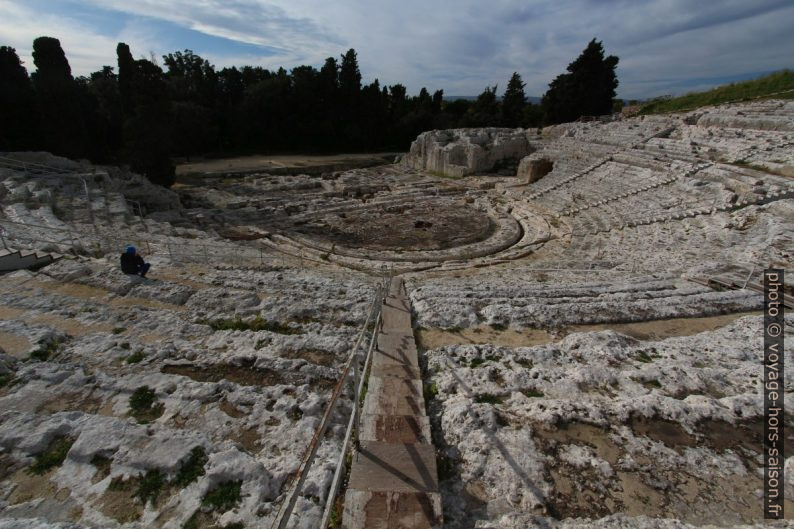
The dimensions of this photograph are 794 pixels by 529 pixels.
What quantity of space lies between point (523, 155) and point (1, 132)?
140 feet

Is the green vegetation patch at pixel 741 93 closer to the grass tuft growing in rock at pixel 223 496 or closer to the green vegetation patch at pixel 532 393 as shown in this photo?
the green vegetation patch at pixel 532 393

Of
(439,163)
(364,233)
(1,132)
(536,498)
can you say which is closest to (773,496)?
(536,498)

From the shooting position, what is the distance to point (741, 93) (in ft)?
118

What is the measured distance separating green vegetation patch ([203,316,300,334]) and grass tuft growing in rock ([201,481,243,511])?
3.46m

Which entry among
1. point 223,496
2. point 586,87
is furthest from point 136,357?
point 586,87

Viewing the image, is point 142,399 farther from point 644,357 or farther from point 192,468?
point 644,357

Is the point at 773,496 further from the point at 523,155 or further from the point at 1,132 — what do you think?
the point at 1,132

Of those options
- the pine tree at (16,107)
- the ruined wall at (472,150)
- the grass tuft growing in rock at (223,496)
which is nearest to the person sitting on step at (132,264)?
the grass tuft growing in rock at (223,496)

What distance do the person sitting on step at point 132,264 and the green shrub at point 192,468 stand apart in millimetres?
6207

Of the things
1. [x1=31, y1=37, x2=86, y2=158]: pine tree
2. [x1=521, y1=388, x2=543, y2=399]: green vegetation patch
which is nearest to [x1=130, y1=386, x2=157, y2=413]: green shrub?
[x1=521, y1=388, x2=543, y2=399]: green vegetation patch

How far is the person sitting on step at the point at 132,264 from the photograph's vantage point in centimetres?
819

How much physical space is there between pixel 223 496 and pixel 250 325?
12.6ft

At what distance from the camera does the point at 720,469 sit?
380cm

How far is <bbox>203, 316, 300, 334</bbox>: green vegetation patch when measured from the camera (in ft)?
22.4
